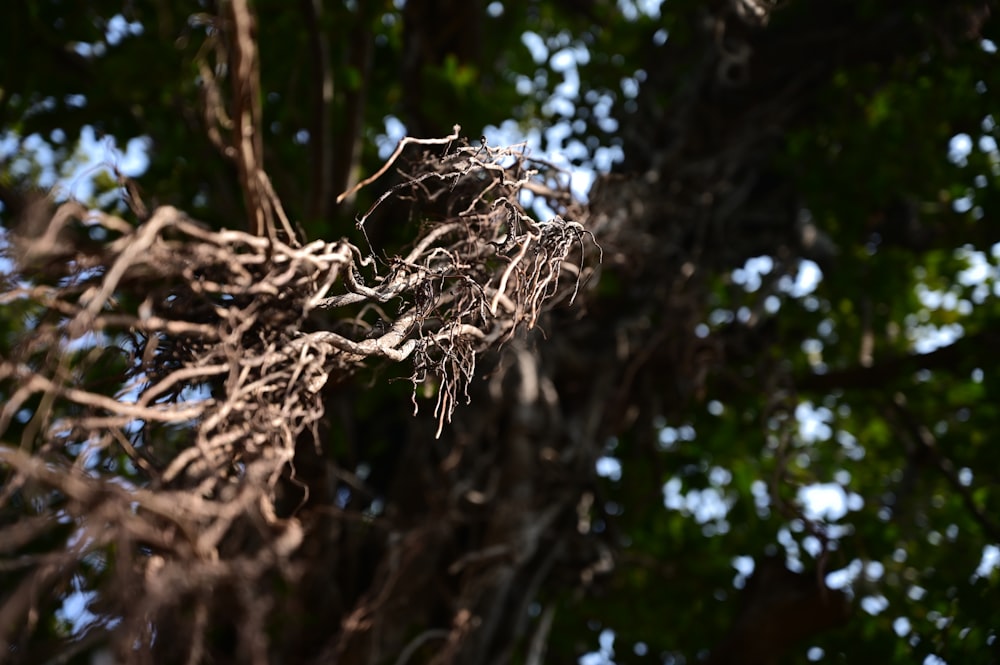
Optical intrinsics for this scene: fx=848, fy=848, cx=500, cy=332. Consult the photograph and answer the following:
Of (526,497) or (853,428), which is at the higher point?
(853,428)

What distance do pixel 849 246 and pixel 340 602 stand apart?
2.46 metres

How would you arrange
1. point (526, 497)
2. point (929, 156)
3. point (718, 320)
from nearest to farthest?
point (526, 497)
point (929, 156)
point (718, 320)

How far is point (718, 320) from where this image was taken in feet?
14.1

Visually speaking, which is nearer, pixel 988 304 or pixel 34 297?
pixel 34 297

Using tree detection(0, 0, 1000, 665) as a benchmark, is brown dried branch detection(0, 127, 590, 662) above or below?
below

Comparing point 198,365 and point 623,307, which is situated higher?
point 623,307

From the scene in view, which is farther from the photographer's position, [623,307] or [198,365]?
[623,307]

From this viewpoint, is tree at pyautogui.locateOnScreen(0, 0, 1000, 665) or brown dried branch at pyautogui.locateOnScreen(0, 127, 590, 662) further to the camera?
tree at pyautogui.locateOnScreen(0, 0, 1000, 665)

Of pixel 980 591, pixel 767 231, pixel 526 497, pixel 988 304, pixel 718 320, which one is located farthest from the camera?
pixel 718 320

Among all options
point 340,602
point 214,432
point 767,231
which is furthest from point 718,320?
point 214,432

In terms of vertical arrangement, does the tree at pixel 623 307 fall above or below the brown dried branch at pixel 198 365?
above

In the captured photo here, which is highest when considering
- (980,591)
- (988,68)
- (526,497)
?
(988,68)

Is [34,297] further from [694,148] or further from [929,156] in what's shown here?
[929,156]

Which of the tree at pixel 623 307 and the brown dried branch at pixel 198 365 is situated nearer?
the brown dried branch at pixel 198 365
